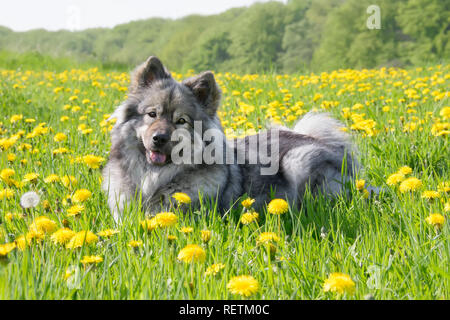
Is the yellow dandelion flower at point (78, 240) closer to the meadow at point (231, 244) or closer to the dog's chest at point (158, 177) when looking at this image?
the meadow at point (231, 244)

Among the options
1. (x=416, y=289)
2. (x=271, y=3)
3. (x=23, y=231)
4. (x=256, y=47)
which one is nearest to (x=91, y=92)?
(x=23, y=231)

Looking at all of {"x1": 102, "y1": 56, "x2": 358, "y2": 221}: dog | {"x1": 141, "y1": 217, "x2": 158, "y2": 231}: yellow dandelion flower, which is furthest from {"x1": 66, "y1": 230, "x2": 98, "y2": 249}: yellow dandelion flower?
{"x1": 102, "y1": 56, "x2": 358, "y2": 221}: dog

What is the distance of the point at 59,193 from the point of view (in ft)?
10.1

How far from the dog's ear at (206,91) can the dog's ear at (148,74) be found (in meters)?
0.23

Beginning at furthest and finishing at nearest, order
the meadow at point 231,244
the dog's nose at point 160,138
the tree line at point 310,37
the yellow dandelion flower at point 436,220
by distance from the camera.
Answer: the tree line at point 310,37 → the dog's nose at point 160,138 → the yellow dandelion flower at point 436,220 → the meadow at point 231,244

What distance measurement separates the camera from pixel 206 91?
3.49m

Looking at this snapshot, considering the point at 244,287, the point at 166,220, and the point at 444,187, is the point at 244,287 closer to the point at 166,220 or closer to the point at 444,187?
the point at 166,220

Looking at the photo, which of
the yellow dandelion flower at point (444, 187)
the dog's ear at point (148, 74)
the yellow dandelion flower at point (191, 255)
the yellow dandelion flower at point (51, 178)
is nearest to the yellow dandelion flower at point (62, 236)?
the yellow dandelion flower at point (191, 255)

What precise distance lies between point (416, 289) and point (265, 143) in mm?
2318

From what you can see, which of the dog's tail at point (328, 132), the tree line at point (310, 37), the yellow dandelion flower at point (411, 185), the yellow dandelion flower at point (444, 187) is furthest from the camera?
the tree line at point (310, 37)

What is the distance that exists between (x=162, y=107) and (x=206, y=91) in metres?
0.47

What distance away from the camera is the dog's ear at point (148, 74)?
342cm
